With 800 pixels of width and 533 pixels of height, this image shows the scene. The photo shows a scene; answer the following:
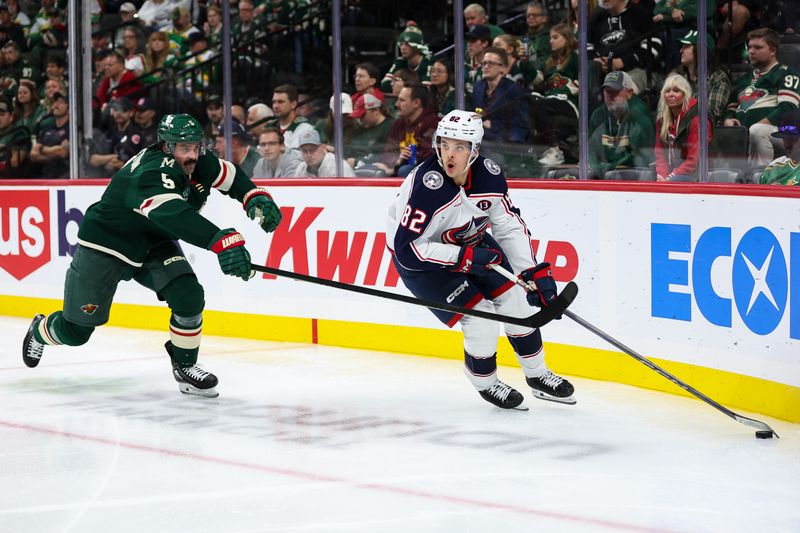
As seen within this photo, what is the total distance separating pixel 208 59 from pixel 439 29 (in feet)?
5.63

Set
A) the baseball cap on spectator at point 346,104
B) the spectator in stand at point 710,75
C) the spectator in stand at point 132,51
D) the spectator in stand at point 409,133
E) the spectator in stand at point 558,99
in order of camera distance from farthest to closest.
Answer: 1. the spectator in stand at point 132,51
2. the baseball cap on spectator at point 346,104
3. the spectator in stand at point 409,133
4. the spectator in stand at point 558,99
5. the spectator in stand at point 710,75

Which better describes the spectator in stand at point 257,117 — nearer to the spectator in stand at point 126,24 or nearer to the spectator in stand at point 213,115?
the spectator in stand at point 213,115

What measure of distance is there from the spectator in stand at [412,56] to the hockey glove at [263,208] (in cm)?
176

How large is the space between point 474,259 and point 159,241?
4.87 feet

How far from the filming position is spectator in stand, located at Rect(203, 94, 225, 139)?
7.35 metres

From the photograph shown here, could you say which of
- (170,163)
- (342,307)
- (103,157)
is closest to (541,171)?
(342,307)

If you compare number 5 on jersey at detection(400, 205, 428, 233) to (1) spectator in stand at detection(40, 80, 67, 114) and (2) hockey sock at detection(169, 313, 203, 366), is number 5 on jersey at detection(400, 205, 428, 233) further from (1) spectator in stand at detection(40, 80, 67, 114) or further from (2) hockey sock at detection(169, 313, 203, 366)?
(1) spectator in stand at detection(40, 80, 67, 114)

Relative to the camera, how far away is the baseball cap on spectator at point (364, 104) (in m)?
6.73

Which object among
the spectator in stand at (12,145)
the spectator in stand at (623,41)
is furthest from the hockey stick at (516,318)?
the spectator in stand at (12,145)

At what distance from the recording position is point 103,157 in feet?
25.5

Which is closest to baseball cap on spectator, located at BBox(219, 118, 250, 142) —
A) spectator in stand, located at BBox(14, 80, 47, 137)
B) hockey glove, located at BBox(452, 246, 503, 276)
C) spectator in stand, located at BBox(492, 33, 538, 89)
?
spectator in stand, located at BBox(14, 80, 47, 137)

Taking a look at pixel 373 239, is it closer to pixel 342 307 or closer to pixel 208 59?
pixel 342 307

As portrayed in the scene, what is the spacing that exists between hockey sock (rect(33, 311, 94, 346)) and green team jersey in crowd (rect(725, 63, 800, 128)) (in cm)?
292

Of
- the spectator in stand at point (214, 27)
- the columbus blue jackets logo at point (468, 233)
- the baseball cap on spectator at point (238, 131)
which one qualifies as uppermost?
the spectator in stand at point (214, 27)
